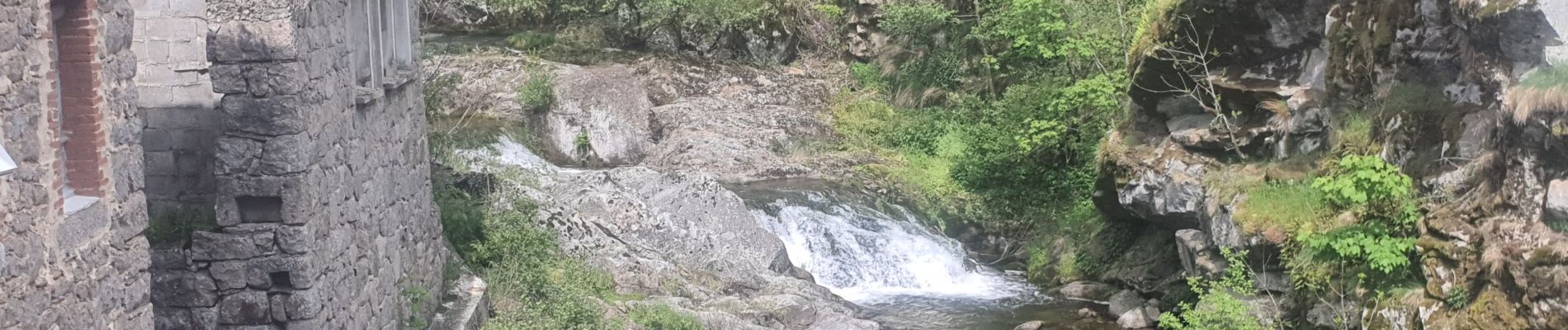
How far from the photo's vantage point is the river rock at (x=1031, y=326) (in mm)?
15906

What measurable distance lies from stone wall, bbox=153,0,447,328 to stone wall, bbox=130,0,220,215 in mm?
190

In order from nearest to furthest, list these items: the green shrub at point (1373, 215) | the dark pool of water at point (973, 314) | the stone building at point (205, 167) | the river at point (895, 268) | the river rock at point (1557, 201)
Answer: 1. the stone building at point (205, 167)
2. the river rock at point (1557, 201)
3. the green shrub at point (1373, 215)
4. the dark pool of water at point (973, 314)
5. the river at point (895, 268)

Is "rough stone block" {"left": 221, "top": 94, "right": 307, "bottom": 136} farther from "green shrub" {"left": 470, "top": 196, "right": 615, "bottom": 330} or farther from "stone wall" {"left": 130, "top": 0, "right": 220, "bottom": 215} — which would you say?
"green shrub" {"left": 470, "top": 196, "right": 615, "bottom": 330}

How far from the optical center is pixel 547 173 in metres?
17.9

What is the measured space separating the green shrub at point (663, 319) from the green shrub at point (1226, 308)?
4.38 m

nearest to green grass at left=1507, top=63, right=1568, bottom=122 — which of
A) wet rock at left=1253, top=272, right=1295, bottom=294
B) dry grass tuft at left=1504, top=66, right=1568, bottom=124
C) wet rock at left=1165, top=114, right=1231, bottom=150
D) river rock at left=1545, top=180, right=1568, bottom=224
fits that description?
dry grass tuft at left=1504, top=66, right=1568, bottom=124

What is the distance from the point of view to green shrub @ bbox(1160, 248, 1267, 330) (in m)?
13.0

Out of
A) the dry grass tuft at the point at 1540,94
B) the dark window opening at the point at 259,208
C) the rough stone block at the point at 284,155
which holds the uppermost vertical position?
the dry grass tuft at the point at 1540,94

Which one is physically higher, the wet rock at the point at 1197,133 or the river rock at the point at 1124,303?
the wet rock at the point at 1197,133

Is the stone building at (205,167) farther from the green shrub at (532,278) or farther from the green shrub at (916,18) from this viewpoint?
the green shrub at (916,18)

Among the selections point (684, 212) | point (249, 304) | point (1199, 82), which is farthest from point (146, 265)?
point (1199, 82)

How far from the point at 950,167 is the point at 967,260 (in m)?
3.22

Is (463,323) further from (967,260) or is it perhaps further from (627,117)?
(627,117)

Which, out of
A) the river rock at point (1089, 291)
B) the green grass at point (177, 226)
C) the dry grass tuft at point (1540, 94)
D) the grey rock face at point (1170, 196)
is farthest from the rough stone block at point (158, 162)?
the river rock at point (1089, 291)
